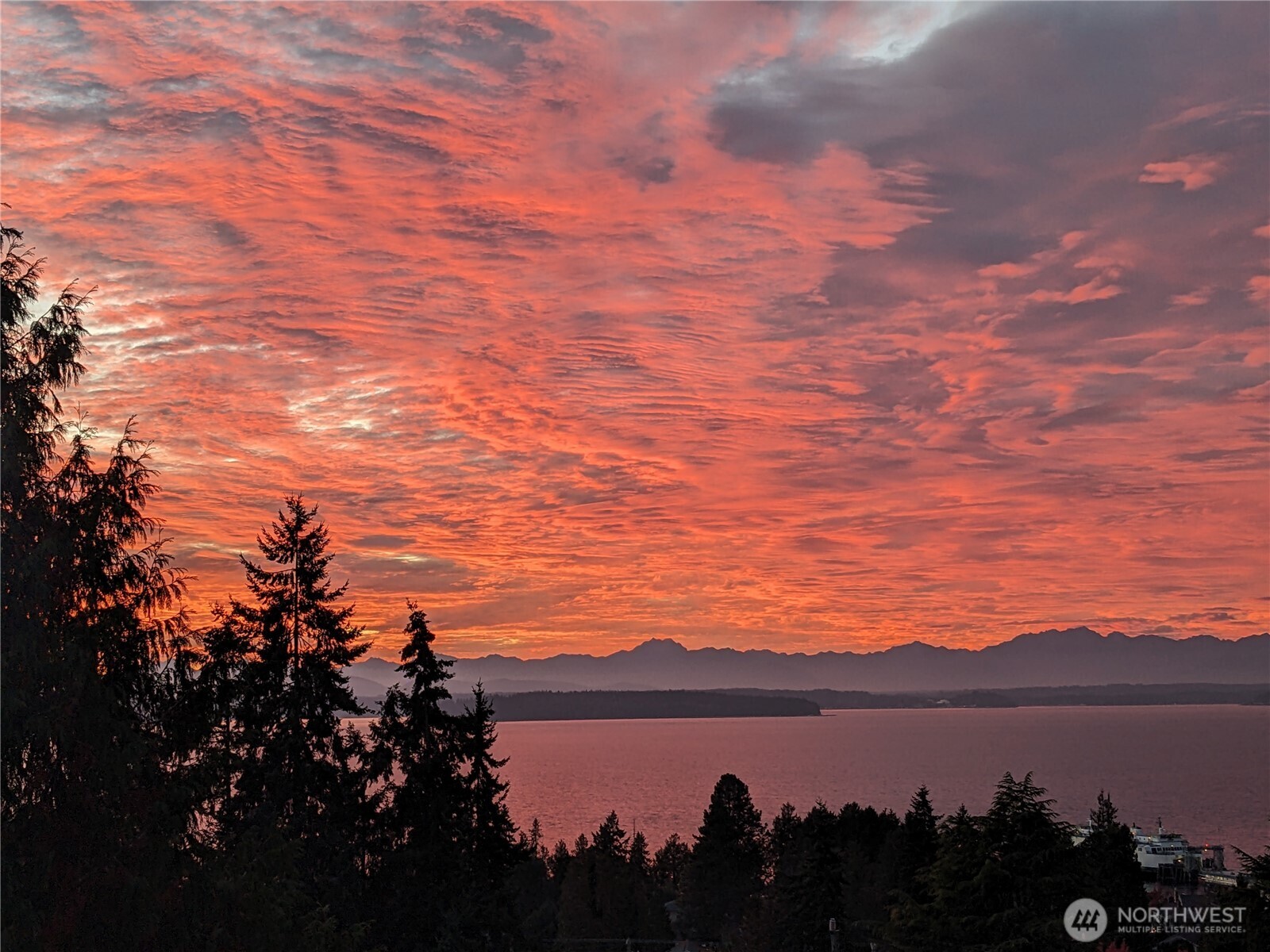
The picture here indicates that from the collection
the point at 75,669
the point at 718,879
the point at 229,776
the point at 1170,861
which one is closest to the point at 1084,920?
the point at 229,776

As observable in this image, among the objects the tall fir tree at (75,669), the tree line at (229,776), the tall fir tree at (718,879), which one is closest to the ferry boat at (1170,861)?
the tree line at (229,776)

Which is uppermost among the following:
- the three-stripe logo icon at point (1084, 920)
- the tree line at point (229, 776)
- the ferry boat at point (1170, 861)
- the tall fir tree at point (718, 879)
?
the tree line at point (229, 776)

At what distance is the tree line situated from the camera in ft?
44.0

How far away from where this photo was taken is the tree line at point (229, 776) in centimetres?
1340

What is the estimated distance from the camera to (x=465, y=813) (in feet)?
105

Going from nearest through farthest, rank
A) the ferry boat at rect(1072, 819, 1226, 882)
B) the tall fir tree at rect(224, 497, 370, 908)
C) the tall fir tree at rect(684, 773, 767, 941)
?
the tall fir tree at rect(224, 497, 370, 908), the ferry boat at rect(1072, 819, 1226, 882), the tall fir tree at rect(684, 773, 767, 941)

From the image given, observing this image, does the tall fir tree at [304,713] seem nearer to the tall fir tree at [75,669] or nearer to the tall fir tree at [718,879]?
the tall fir tree at [75,669]

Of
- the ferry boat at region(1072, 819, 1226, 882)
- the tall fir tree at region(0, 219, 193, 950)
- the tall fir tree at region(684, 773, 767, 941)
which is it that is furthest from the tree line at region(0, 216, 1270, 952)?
the tall fir tree at region(684, 773, 767, 941)

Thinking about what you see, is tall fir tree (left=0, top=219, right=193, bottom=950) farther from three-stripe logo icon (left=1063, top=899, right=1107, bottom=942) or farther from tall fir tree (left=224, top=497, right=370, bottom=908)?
three-stripe logo icon (left=1063, top=899, right=1107, bottom=942)

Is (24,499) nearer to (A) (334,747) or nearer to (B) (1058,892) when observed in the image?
(A) (334,747)

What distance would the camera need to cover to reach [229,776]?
16.8 metres

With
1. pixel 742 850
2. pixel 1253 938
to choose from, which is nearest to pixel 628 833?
pixel 742 850

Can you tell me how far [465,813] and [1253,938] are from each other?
19720 millimetres

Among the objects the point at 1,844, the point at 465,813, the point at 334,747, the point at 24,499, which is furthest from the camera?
the point at 465,813
